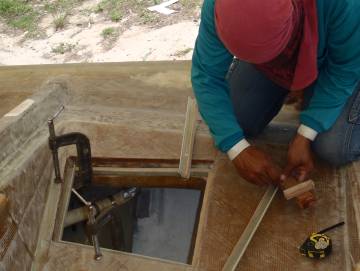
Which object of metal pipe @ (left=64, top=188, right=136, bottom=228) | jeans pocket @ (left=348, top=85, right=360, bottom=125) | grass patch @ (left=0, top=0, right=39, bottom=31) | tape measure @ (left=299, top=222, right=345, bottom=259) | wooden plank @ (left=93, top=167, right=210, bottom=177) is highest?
jeans pocket @ (left=348, top=85, right=360, bottom=125)

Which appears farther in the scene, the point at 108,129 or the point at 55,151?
the point at 108,129

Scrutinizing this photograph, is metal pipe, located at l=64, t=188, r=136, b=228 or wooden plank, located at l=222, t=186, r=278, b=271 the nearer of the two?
wooden plank, located at l=222, t=186, r=278, b=271

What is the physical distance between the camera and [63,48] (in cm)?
556

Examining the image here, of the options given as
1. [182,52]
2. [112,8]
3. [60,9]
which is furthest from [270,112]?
[60,9]

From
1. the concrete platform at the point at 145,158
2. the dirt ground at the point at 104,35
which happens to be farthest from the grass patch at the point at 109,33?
the concrete platform at the point at 145,158

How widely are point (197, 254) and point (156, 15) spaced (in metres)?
4.35

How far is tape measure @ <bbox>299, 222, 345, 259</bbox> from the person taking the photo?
1.87 meters

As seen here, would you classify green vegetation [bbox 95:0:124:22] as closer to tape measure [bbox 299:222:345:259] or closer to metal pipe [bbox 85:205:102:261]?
metal pipe [bbox 85:205:102:261]

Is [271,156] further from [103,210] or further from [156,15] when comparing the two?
[156,15]

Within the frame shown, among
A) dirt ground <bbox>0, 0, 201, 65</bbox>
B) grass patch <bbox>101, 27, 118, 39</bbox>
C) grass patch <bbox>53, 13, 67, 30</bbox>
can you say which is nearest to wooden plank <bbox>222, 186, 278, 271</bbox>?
dirt ground <bbox>0, 0, 201, 65</bbox>

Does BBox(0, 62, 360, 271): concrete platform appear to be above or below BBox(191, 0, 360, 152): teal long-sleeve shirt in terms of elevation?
below

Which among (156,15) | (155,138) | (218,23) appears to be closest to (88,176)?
(155,138)

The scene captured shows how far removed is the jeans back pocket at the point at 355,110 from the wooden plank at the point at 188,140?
2.34ft

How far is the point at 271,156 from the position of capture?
7.70ft
